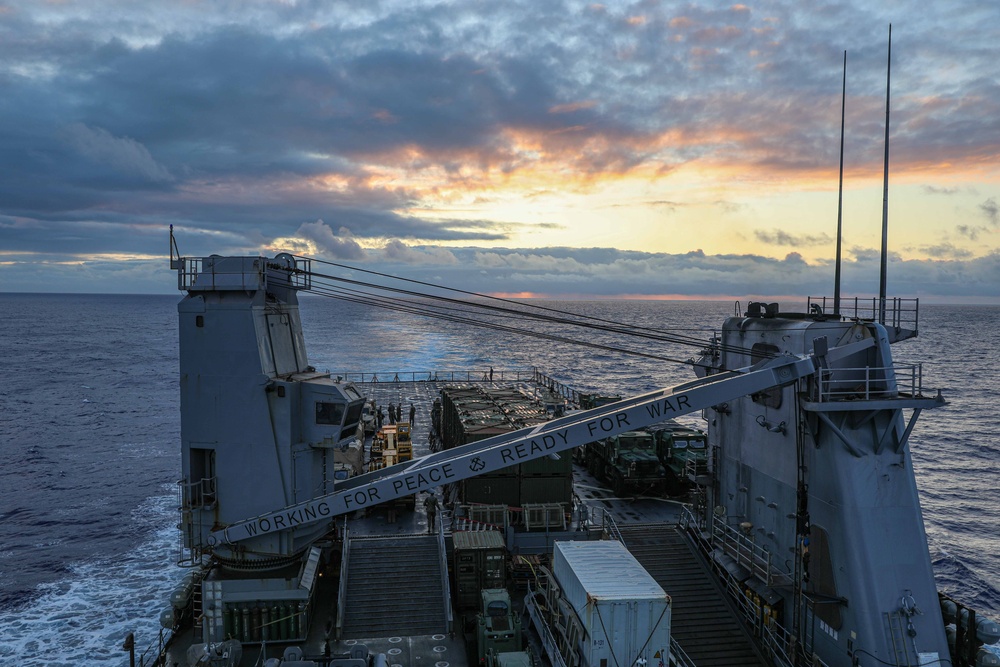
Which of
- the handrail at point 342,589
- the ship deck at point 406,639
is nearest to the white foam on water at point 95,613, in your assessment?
the ship deck at point 406,639

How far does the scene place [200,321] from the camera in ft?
78.5

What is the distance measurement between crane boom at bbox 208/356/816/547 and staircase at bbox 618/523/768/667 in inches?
279

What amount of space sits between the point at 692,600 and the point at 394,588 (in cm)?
1103

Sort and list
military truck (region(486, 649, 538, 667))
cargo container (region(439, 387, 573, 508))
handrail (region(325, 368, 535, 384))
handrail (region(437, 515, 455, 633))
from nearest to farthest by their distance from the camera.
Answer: military truck (region(486, 649, 538, 667)), handrail (region(437, 515, 455, 633)), cargo container (region(439, 387, 573, 508)), handrail (region(325, 368, 535, 384))

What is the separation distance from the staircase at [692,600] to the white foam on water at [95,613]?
76.2 feet

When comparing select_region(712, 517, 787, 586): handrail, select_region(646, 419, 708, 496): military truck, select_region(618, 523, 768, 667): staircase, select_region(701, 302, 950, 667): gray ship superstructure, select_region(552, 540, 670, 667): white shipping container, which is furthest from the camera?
select_region(646, 419, 708, 496): military truck

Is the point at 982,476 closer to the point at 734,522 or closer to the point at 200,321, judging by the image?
the point at 734,522

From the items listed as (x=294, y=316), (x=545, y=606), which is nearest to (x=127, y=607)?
(x=294, y=316)

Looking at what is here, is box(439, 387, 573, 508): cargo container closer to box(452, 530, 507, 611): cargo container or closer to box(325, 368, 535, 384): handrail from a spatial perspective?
box(452, 530, 507, 611): cargo container

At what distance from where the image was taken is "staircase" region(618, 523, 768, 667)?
903 inches

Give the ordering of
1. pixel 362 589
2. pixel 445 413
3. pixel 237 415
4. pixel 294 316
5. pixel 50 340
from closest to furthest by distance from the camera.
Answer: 1. pixel 237 415
2. pixel 362 589
3. pixel 294 316
4. pixel 445 413
5. pixel 50 340

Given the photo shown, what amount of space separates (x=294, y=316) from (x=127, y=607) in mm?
20422

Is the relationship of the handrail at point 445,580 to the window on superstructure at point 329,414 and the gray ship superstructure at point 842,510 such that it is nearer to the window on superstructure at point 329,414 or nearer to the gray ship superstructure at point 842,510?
the window on superstructure at point 329,414

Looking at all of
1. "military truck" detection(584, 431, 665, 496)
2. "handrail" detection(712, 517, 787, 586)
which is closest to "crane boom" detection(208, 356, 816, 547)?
"handrail" detection(712, 517, 787, 586)
